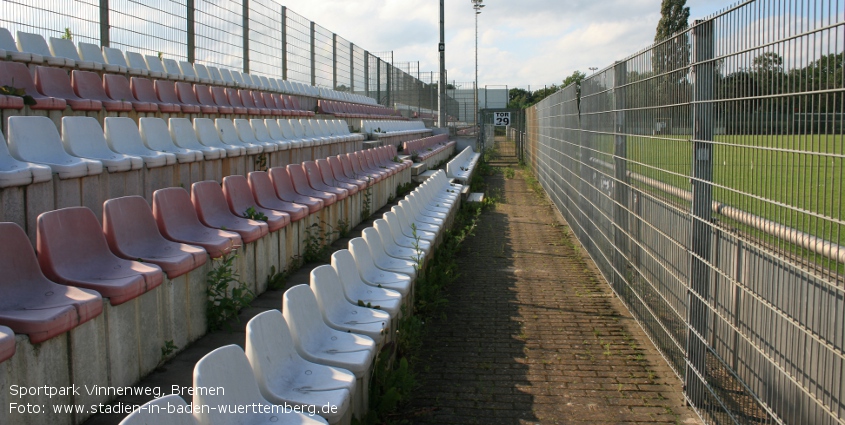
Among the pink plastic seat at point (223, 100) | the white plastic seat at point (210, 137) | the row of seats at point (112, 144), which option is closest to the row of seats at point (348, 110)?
the pink plastic seat at point (223, 100)

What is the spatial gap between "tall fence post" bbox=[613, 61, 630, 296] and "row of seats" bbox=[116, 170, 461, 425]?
7.37 ft

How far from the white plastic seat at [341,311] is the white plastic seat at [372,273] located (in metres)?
0.63

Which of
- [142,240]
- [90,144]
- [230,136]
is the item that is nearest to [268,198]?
[230,136]

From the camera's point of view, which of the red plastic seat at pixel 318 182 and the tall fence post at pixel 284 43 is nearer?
the red plastic seat at pixel 318 182

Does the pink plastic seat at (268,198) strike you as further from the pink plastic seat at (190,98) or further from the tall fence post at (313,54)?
the tall fence post at (313,54)

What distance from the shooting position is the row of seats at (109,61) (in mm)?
7156

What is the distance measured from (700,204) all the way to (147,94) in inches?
243

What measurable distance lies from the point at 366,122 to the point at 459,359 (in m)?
10.4

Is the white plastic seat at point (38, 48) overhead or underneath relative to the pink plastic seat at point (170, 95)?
overhead

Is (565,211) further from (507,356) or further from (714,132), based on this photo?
(714,132)

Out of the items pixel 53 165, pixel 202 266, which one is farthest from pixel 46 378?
pixel 53 165

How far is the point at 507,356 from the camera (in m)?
5.29

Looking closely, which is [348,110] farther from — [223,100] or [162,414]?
[162,414]

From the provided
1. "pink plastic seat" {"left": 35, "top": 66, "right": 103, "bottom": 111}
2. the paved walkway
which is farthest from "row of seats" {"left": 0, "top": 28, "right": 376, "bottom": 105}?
the paved walkway
